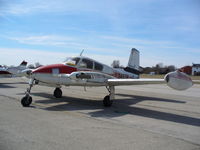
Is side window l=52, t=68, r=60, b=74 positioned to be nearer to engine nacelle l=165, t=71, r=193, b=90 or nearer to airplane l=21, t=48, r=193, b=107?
airplane l=21, t=48, r=193, b=107

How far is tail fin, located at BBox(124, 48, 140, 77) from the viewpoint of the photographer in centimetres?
1706

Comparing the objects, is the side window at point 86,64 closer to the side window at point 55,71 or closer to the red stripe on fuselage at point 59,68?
the red stripe on fuselage at point 59,68

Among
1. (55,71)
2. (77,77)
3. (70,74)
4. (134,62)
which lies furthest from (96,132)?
(134,62)

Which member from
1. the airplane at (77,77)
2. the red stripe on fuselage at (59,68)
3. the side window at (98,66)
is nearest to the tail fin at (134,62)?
the side window at (98,66)

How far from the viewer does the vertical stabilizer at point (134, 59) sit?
17078mm

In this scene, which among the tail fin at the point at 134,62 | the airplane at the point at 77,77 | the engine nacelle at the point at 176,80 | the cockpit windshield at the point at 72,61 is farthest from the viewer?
the tail fin at the point at 134,62

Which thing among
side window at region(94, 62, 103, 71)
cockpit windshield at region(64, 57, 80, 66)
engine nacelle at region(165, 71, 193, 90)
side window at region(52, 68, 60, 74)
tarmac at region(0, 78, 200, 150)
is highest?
cockpit windshield at region(64, 57, 80, 66)

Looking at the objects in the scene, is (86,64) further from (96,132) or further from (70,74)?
(96,132)

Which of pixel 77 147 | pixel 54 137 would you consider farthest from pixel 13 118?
pixel 77 147

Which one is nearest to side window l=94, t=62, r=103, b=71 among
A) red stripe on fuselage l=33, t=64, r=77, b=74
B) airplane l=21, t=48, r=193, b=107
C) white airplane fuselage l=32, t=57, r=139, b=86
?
airplane l=21, t=48, r=193, b=107

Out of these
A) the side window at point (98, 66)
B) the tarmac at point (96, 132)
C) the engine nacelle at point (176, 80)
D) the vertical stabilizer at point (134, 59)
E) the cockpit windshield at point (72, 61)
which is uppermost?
the vertical stabilizer at point (134, 59)

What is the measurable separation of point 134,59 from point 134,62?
243mm

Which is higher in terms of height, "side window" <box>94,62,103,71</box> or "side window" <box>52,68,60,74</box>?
"side window" <box>94,62,103,71</box>

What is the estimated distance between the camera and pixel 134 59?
56.6ft
